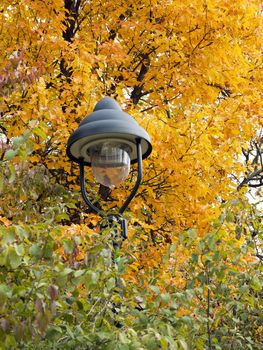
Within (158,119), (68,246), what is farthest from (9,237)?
(158,119)

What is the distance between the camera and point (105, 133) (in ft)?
11.8

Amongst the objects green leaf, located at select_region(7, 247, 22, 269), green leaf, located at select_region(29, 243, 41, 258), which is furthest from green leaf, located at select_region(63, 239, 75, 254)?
green leaf, located at select_region(7, 247, 22, 269)

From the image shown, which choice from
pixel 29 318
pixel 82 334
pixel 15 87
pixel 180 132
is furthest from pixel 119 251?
pixel 180 132

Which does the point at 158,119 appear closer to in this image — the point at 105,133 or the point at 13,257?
the point at 105,133

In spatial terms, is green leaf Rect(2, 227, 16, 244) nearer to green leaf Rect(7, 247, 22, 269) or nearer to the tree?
green leaf Rect(7, 247, 22, 269)

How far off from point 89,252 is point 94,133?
2.98 feet

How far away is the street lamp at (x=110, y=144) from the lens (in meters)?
3.60

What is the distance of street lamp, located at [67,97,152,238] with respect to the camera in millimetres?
3600

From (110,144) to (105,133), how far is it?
202mm

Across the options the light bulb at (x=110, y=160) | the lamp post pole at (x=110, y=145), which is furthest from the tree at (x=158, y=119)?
the light bulb at (x=110, y=160)

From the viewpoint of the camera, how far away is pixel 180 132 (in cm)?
581

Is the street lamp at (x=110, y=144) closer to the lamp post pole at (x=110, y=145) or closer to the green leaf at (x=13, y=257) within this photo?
the lamp post pole at (x=110, y=145)

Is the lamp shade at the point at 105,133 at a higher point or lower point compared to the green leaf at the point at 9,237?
higher

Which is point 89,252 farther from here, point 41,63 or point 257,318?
point 41,63
